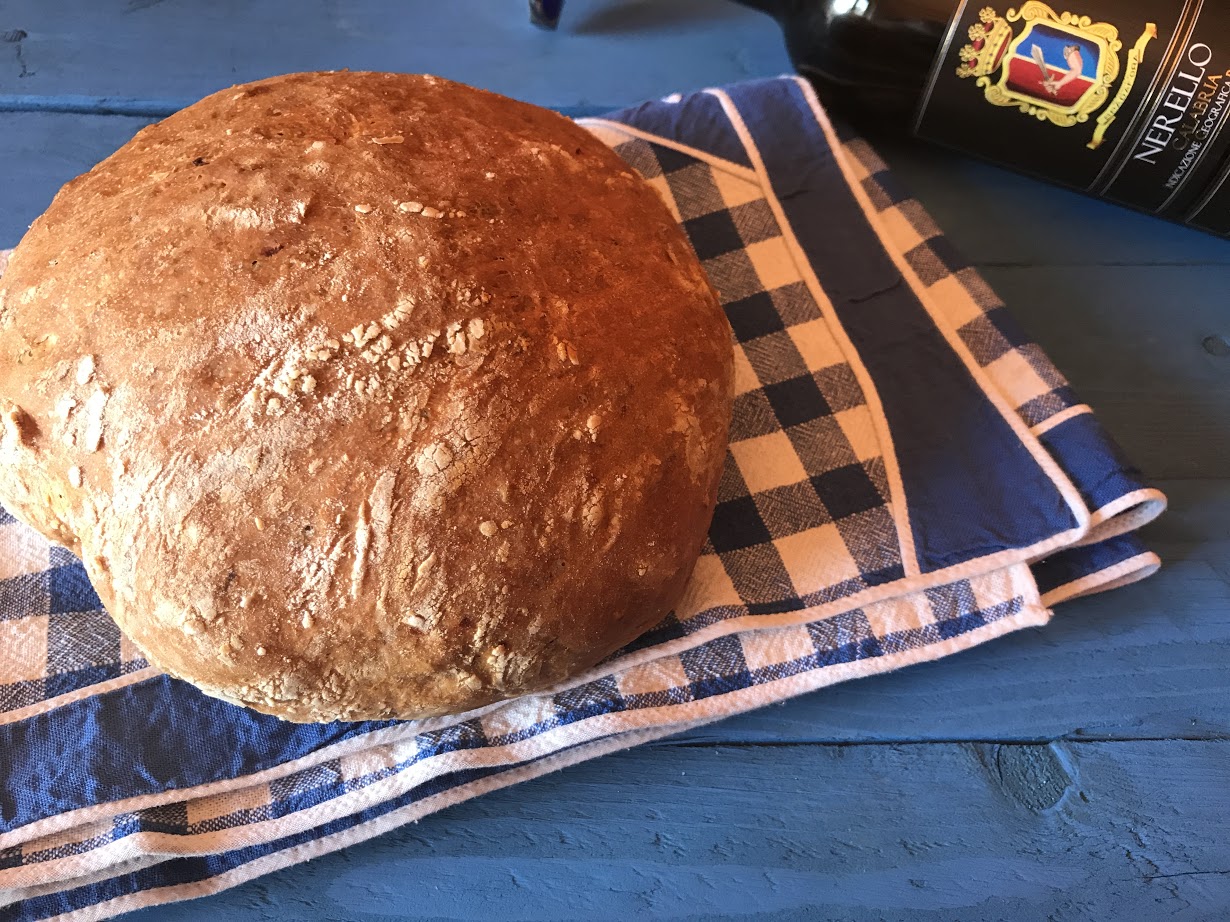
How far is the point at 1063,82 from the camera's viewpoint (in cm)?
98

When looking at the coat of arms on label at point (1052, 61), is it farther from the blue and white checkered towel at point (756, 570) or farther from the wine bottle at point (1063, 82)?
the blue and white checkered towel at point (756, 570)

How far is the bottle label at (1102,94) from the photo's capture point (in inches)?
37.3

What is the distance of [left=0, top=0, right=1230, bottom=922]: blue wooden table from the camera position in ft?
2.74

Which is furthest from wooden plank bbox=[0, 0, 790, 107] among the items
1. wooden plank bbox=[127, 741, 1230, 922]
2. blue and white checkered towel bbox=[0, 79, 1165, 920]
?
wooden plank bbox=[127, 741, 1230, 922]

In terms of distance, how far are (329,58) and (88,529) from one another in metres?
0.84

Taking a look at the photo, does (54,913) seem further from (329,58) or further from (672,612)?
(329,58)

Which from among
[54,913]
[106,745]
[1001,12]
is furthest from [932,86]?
[54,913]

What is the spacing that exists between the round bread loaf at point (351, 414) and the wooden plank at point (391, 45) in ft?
1.83

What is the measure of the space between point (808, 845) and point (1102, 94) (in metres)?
0.88

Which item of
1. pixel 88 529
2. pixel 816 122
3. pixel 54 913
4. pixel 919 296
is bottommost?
pixel 54 913

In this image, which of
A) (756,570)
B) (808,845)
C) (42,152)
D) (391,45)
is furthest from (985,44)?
(42,152)

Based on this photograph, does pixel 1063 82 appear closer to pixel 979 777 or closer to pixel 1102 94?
pixel 1102 94

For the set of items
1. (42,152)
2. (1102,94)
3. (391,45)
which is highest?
(1102,94)

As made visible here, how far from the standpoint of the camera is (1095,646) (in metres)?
0.93
